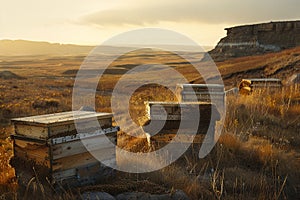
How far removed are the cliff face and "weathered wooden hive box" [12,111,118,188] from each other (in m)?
40.3

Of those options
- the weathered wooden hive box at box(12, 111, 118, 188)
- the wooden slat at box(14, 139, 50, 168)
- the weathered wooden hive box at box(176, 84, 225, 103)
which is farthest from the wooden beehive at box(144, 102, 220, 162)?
the weathered wooden hive box at box(176, 84, 225, 103)

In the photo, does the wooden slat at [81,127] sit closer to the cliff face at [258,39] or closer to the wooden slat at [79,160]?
the wooden slat at [79,160]

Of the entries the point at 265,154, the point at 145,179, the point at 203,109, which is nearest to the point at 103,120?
the point at 145,179

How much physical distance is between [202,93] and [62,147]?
219 inches

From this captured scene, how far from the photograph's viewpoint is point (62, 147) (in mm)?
3816

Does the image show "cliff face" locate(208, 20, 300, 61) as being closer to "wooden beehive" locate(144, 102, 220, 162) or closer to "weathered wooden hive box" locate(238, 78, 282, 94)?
"weathered wooden hive box" locate(238, 78, 282, 94)

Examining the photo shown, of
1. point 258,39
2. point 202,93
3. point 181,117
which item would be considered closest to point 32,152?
point 181,117

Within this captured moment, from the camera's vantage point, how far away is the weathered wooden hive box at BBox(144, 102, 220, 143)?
5.63 meters

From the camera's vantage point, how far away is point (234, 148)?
19.3 ft

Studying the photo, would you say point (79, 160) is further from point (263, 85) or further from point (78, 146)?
point (263, 85)

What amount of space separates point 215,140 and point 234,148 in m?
0.35

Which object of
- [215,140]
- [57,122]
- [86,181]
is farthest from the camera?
[215,140]

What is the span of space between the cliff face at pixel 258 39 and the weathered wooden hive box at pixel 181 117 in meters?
38.2

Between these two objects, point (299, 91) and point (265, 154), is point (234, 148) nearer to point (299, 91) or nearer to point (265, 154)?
point (265, 154)
